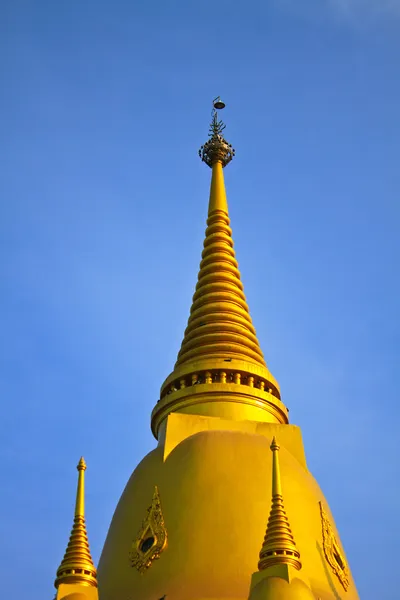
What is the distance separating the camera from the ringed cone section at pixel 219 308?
3644 cm

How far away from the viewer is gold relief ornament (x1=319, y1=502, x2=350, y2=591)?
31.1 m

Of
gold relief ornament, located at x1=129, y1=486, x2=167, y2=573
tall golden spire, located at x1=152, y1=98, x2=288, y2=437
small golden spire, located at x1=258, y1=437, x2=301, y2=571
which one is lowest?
small golden spire, located at x1=258, y1=437, x2=301, y2=571

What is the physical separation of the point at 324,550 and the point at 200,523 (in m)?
3.17

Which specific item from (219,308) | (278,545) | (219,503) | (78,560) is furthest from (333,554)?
(219,308)

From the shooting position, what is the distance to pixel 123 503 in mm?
33188

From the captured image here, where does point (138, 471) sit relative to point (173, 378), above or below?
below

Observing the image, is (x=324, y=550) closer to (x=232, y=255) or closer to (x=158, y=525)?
(x=158, y=525)

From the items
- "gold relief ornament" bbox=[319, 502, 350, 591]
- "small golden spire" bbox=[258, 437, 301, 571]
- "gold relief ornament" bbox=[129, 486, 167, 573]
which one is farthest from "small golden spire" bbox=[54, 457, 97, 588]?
"gold relief ornament" bbox=[319, 502, 350, 591]

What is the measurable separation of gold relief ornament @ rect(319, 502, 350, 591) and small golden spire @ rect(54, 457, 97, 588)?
612 centimetres

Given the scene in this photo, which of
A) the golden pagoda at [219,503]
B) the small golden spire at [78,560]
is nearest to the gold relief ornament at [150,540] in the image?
the golden pagoda at [219,503]

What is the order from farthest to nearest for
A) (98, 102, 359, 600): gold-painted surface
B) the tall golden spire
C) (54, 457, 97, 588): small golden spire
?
the tall golden spire → (98, 102, 359, 600): gold-painted surface → (54, 457, 97, 588): small golden spire

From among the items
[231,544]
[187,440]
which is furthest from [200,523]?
[187,440]

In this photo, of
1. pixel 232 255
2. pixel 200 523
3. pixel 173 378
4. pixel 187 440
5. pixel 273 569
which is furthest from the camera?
pixel 232 255

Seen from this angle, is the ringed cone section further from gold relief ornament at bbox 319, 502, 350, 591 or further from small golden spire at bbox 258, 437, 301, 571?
small golden spire at bbox 258, 437, 301, 571
